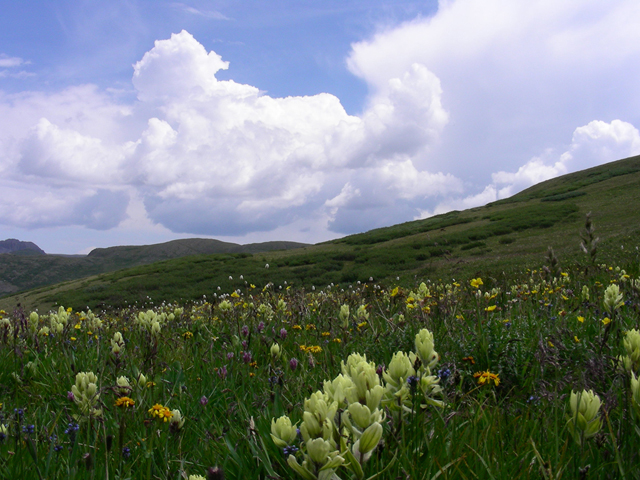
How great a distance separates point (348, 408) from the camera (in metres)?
1.33

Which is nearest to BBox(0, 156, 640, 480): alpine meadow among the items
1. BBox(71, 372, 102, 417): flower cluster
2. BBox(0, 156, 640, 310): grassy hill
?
BBox(71, 372, 102, 417): flower cluster

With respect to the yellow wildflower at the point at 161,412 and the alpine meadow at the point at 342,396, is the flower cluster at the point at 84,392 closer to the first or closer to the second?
the alpine meadow at the point at 342,396

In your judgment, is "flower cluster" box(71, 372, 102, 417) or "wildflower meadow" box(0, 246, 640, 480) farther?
"flower cluster" box(71, 372, 102, 417)

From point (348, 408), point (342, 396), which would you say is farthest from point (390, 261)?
point (348, 408)

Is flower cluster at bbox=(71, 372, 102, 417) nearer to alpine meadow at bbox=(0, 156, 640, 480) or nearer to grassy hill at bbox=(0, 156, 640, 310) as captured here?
alpine meadow at bbox=(0, 156, 640, 480)

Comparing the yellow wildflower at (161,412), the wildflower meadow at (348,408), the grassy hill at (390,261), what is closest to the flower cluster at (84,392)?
the wildflower meadow at (348,408)

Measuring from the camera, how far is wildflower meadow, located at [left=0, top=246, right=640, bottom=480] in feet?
5.24

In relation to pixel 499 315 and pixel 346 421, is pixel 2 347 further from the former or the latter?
pixel 499 315

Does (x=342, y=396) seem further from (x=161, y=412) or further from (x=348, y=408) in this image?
(x=161, y=412)

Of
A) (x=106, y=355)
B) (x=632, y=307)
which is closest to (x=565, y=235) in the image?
(x=632, y=307)

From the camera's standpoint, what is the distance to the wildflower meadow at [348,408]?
160 cm

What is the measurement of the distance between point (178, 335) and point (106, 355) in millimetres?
1652

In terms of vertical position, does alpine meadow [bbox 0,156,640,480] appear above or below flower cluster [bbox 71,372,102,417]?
below

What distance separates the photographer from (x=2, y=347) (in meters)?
5.12
